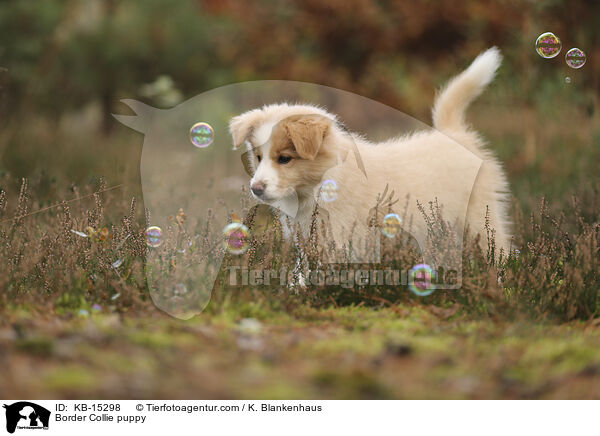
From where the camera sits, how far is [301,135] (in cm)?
426

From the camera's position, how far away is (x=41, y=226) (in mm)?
5285

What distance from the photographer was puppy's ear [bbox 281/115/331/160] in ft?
13.9

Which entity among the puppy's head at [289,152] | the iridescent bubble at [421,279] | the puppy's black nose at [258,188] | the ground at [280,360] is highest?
the puppy's head at [289,152]

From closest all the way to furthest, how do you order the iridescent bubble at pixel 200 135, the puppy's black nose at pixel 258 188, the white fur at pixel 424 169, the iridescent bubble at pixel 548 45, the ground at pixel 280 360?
the ground at pixel 280 360 < the puppy's black nose at pixel 258 188 < the white fur at pixel 424 169 < the iridescent bubble at pixel 200 135 < the iridescent bubble at pixel 548 45

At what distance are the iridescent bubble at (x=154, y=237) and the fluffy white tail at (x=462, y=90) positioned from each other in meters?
2.31

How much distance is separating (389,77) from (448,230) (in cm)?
970

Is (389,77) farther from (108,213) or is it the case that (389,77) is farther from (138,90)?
(108,213)

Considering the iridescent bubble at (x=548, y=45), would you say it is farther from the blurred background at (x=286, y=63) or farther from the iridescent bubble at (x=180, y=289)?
the iridescent bubble at (x=180, y=289)

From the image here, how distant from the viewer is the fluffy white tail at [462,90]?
15.6 ft

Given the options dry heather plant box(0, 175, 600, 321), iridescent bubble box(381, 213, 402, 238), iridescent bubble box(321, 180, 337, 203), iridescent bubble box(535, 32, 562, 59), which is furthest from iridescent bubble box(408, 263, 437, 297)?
iridescent bubble box(535, 32, 562, 59)

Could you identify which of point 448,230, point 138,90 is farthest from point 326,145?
point 138,90

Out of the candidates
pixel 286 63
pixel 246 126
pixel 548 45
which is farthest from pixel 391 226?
pixel 286 63

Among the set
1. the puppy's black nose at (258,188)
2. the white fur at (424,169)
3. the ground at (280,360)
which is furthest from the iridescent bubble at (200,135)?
the ground at (280,360)

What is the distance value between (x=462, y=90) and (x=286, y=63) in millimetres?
8829
